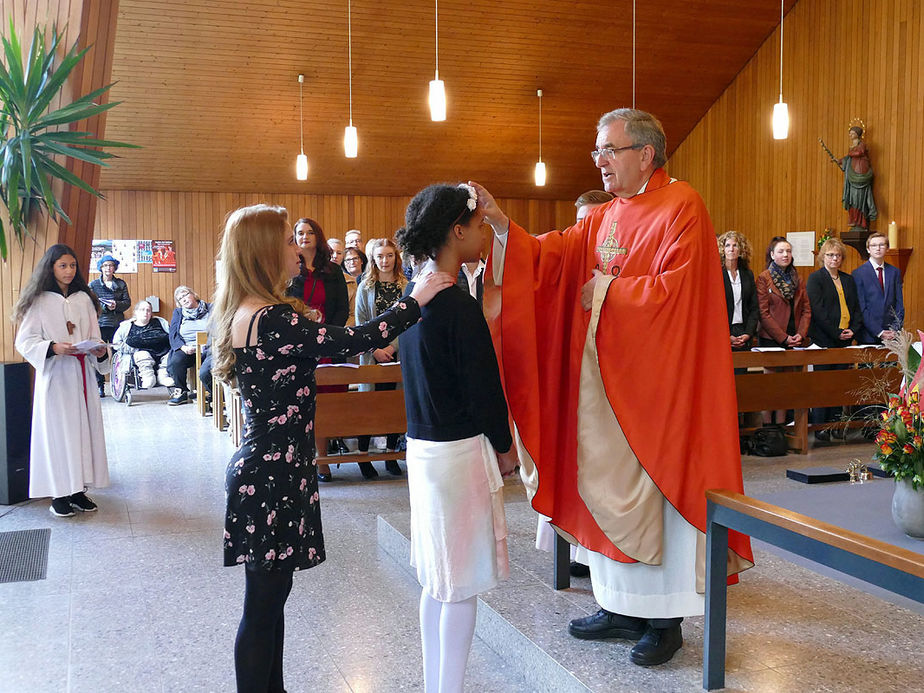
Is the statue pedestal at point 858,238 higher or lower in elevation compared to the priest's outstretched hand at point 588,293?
higher

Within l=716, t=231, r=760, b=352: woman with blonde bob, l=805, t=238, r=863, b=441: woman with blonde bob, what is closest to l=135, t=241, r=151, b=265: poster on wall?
l=716, t=231, r=760, b=352: woman with blonde bob

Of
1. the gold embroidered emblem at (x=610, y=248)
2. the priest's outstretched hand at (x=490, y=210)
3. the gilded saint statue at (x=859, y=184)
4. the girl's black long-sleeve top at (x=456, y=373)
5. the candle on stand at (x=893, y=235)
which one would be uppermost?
the gilded saint statue at (x=859, y=184)

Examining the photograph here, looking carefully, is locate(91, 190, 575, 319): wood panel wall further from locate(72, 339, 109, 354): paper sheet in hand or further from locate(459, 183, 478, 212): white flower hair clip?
locate(459, 183, 478, 212): white flower hair clip

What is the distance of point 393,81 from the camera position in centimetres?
987

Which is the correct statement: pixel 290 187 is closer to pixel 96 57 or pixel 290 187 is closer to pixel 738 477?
pixel 96 57

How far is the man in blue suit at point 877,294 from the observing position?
677 centimetres

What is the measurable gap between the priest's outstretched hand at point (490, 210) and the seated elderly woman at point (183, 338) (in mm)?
7187

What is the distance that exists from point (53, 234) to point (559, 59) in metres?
6.86

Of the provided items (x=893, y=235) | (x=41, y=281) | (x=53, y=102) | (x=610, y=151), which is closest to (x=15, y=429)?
(x=41, y=281)

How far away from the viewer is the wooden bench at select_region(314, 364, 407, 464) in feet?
16.4

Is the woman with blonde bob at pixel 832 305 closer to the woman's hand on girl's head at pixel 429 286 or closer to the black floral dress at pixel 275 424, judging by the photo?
the woman's hand on girl's head at pixel 429 286

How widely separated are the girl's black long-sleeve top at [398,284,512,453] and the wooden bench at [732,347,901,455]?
4.18 m

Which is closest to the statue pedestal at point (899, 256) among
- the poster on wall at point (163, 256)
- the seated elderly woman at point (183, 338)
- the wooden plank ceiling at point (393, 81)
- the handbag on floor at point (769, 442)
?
the wooden plank ceiling at point (393, 81)

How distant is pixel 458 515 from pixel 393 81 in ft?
28.4
